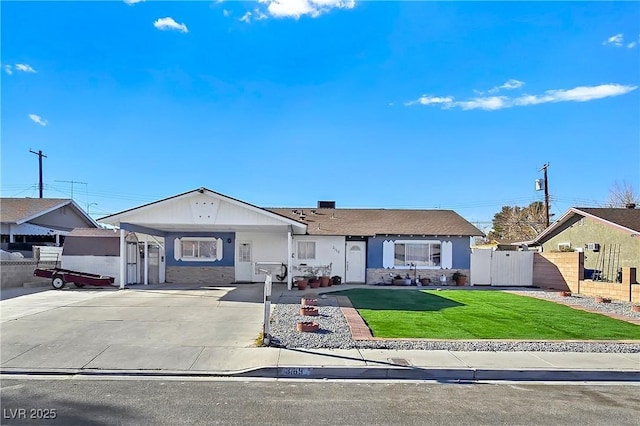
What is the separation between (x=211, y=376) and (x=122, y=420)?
203 centimetres

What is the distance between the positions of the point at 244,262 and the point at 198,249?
2.46 metres

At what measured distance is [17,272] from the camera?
19312mm

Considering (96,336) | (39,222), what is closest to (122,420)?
(96,336)

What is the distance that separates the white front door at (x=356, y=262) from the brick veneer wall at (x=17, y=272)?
14.2 m

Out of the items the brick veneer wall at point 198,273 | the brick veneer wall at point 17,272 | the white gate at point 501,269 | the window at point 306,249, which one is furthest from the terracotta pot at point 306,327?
the white gate at point 501,269

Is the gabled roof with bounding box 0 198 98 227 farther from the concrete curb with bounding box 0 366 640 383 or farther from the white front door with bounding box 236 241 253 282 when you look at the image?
the concrete curb with bounding box 0 366 640 383

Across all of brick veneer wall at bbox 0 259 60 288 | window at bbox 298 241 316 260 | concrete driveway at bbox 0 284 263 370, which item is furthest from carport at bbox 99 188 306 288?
concrete driveway at bbox 0 284 263 370

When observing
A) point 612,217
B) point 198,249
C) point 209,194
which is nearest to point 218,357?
point 209,194

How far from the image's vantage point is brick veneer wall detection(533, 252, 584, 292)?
1984cm

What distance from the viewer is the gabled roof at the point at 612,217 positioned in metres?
19.7

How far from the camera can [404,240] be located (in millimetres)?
23016

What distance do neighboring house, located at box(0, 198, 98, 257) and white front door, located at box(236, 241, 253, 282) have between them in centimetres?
1258

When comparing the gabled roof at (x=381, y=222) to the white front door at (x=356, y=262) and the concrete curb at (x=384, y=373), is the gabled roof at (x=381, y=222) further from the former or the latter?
the concrete curb at (x=384, y=373)

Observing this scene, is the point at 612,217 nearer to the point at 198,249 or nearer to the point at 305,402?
the point at 198,249
